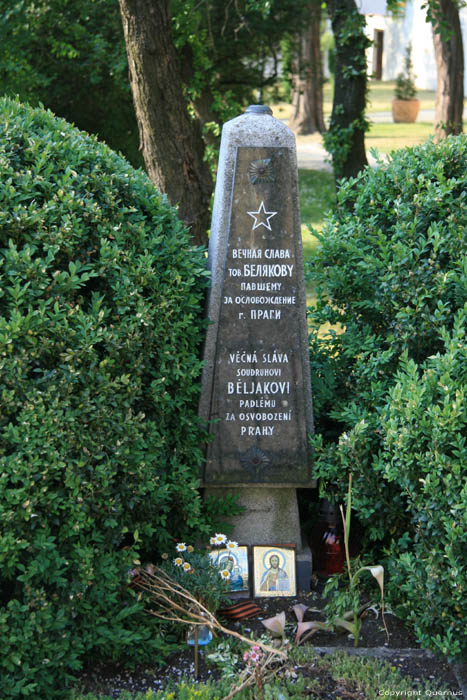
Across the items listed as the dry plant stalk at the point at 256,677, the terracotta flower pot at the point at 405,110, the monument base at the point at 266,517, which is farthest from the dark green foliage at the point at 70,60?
the terracotta flower pot at the point at 405,110

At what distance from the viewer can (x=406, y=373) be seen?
4.13 meters

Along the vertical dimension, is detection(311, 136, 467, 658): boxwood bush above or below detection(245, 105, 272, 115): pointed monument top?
below

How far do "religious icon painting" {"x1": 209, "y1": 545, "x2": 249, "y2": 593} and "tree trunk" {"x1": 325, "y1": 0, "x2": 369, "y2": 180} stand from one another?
6183mm

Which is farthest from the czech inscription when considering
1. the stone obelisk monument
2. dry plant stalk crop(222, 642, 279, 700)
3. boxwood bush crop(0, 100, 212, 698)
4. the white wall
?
the white wall

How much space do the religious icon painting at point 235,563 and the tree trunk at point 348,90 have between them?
20.3 feet

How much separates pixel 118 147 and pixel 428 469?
9206 mm

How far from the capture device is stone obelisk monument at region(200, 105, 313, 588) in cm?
411

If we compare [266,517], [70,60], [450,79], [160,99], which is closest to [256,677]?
[266,517]

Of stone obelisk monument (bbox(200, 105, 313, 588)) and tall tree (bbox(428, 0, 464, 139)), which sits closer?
stone obelisk monument (bbox(200, 105, 313, 588))

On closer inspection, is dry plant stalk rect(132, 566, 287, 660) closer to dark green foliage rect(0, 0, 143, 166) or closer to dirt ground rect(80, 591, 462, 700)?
dirt ground rect(80, 591, 462, 700)

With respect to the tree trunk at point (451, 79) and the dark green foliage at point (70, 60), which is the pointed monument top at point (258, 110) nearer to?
the dark green foliage at point (70, 60)

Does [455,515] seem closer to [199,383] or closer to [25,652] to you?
[199,383]

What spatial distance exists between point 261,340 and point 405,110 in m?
27.1

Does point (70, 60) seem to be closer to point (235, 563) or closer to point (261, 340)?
point (261, 340)
